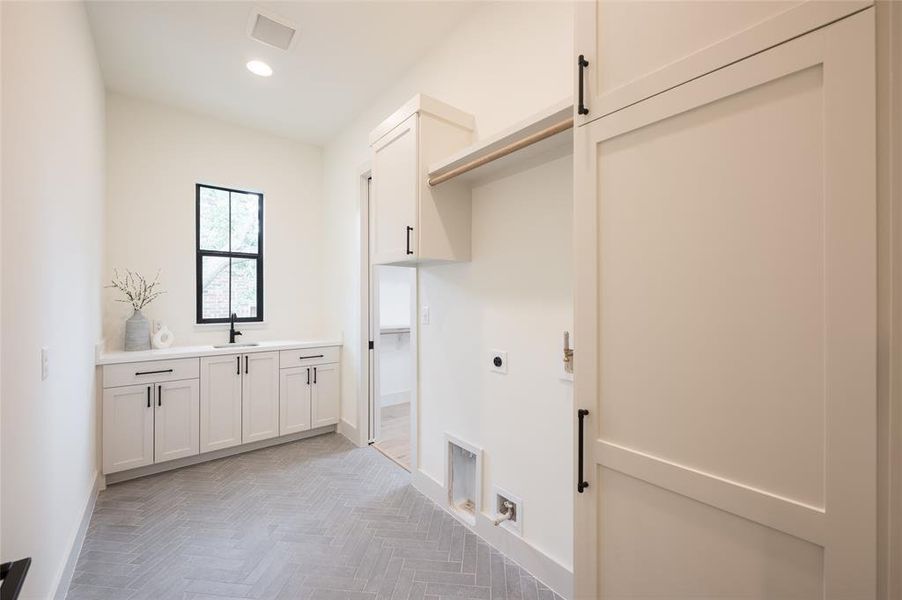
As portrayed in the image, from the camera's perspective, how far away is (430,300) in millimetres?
2662

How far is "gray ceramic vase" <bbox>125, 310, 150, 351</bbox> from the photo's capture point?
319cm

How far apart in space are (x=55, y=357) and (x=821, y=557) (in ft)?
9.02

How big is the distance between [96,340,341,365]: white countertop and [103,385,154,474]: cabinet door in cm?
23

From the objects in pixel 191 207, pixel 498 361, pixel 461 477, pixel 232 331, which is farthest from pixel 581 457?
pixel 191 207

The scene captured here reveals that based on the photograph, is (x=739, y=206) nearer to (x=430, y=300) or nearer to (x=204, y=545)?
(x=430, y=300)

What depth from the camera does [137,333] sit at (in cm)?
321

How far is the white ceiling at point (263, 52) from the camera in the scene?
7.65 ft

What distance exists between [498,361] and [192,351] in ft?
9.02

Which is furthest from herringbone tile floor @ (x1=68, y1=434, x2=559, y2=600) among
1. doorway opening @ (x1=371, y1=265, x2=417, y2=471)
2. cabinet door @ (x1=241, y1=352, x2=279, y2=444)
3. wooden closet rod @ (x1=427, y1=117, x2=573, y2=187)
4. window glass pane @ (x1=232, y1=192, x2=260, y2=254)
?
window glass pane @ (x1=232, y1=192, x2=260, y2=254)

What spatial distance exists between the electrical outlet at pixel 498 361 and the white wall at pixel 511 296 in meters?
0.05

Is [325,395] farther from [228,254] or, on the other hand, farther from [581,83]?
[581,83]

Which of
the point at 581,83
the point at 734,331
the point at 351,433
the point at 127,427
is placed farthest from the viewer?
the point at 351,433

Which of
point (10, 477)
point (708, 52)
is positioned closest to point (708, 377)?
point (708, 52)

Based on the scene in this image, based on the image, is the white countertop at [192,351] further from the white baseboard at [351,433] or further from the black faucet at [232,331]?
the white baseboard at [351,433]
